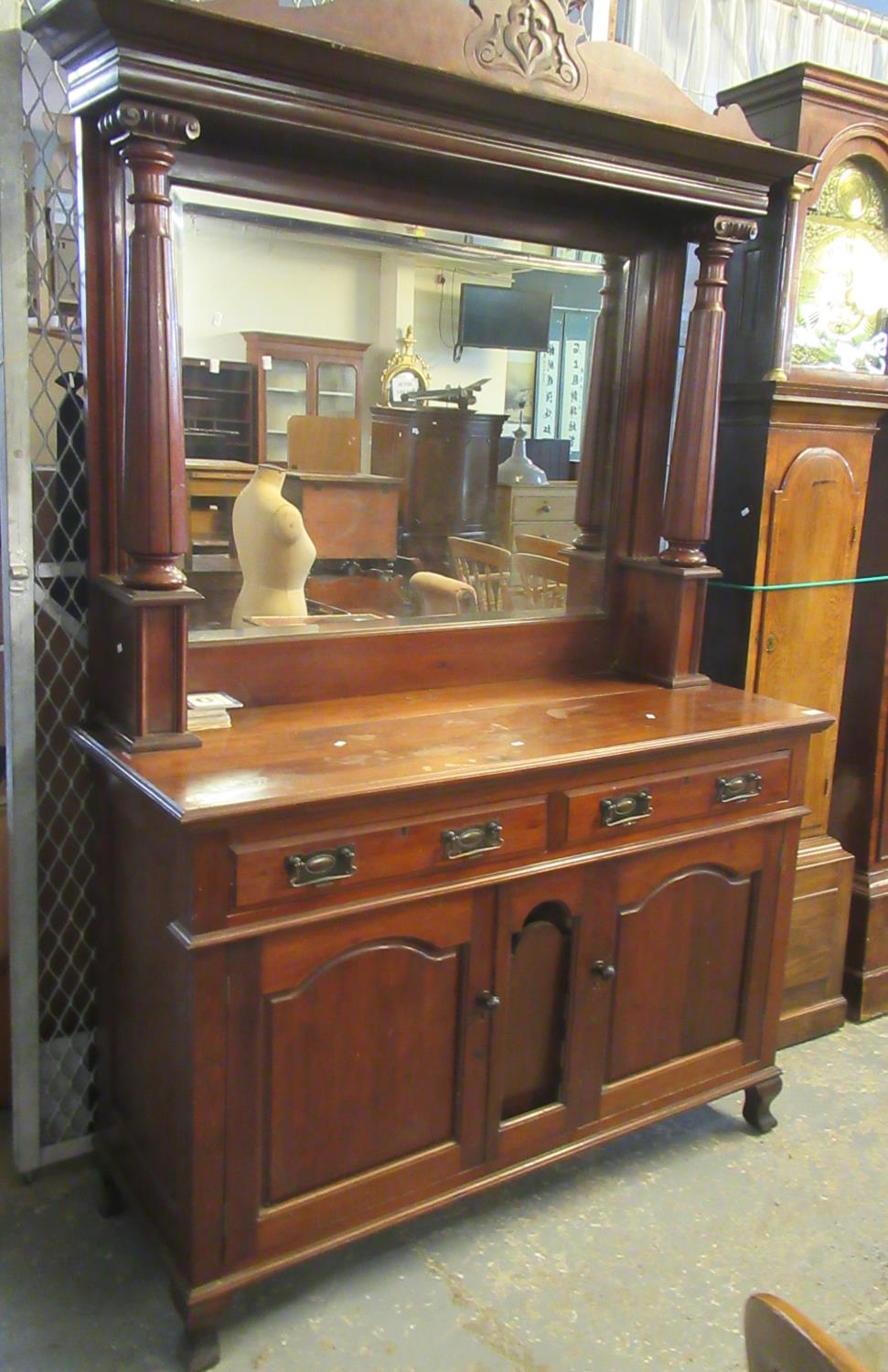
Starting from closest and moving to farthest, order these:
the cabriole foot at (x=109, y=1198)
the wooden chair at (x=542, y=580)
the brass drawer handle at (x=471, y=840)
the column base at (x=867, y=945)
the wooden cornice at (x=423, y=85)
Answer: the wooden cornice at (x=423, y=85)
the brass drawer handle at (x=471, y=840)
the cabriole foot at (x=109, y=1198)
the wooden chair at (x=542, y=580)
the column base at (x=867, y=945)

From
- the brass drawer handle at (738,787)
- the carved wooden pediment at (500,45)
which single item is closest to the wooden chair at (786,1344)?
the brass drawer handle at (738,787)

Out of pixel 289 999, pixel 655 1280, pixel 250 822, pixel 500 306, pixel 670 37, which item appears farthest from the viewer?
pixel 670 37

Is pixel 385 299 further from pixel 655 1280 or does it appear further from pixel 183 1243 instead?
pixel 655 1280

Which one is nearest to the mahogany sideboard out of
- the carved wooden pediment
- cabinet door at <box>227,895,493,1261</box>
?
cabinet door at <box>227,895,493,1261</box>

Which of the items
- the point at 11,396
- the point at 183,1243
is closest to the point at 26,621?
the point at 11,396

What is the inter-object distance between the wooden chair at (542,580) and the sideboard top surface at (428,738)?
17 centimetres

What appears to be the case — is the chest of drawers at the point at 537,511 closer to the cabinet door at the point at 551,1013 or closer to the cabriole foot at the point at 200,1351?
the cabinet door at the point at 551,1013

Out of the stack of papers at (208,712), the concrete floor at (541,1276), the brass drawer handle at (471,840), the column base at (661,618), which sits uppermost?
the column base at (661,618)

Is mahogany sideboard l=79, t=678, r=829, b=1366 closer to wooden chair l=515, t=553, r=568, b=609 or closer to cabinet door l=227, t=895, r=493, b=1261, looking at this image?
cabinet door l=227, t=895, r=493, b=1261

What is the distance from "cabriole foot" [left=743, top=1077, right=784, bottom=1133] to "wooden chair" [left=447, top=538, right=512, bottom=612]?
1.14 meters

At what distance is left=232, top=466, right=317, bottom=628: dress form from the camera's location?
79.7 inches

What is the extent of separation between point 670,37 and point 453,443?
53.5 inches

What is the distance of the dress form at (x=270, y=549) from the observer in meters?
2.03

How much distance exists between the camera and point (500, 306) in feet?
7.12
